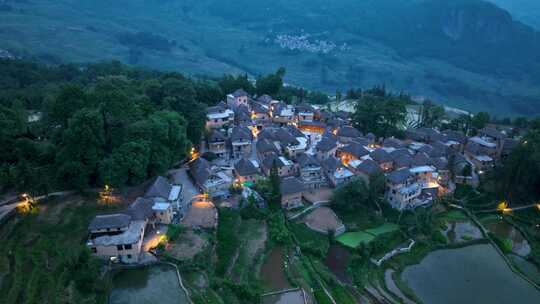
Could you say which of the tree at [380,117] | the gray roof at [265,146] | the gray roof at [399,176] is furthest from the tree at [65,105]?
the tree at [380,117]

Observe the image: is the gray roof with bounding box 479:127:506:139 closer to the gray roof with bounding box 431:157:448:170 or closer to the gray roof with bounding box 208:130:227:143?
the gray roof with bounding box 431:157:448:170

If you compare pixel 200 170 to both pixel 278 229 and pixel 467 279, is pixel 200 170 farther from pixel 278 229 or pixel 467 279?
pixel 467 279

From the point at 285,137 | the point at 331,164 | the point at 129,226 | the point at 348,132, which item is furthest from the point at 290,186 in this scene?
the point at 348,132

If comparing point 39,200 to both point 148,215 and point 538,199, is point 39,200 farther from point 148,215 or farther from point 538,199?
point 538,199

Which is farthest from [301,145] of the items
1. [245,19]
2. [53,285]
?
[245,19]

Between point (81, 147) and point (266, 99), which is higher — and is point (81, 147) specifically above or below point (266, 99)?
below

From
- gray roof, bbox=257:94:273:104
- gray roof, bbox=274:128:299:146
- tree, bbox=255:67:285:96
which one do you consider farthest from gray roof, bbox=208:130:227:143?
tree, bbox=255:67:285:96

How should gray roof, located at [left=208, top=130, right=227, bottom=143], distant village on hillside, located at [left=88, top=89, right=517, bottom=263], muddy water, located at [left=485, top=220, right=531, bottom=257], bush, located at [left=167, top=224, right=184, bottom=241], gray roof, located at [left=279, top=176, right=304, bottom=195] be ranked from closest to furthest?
bush, located at [left=167, top=224, right=184, bottom=241], distant village on hillside, located at [left=88, top=89, right=517, bottom=263], muddy water, located at [left=485, top=220, right=531, bottom=257], gray roof, located at [left=279, top=176, right=304, bottom=195], gray roof, located at [left=208, top=130, right=227, bottom=143]
